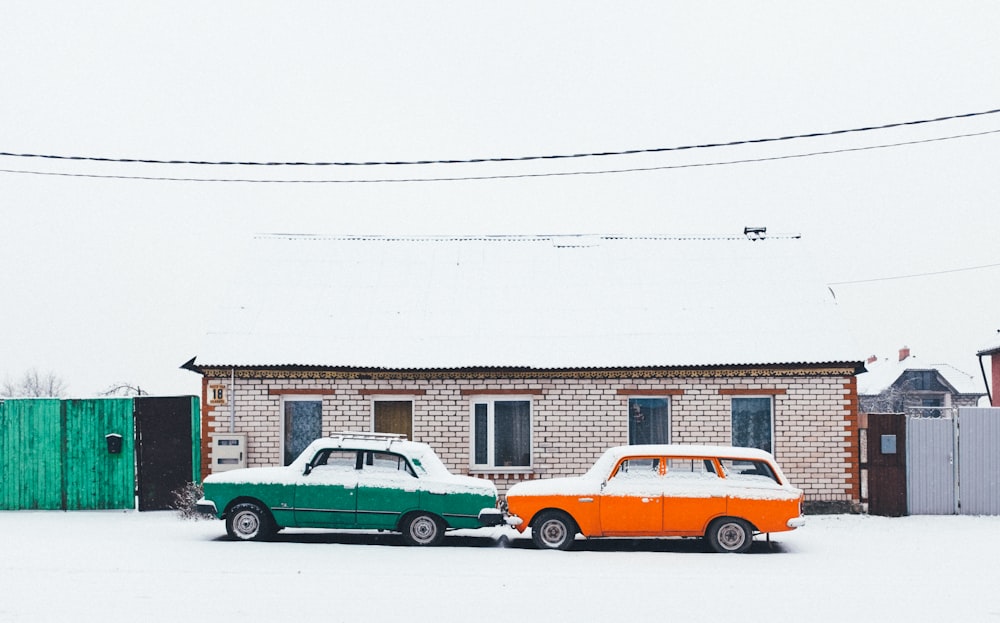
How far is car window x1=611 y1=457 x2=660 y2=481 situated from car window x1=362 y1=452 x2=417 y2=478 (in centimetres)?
301

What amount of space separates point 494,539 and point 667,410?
199 inches

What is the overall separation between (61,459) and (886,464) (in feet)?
49.6

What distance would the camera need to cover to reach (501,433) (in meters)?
18.5

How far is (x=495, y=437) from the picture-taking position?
60.8 ft

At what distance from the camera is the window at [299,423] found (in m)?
18.5

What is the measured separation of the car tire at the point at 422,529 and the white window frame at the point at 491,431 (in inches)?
156

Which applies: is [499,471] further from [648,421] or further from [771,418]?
[771,418]

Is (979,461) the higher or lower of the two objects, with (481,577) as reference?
higher

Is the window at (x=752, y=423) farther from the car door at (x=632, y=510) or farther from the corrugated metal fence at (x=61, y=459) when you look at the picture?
the corrugated metal fence at (x=61, y=459)

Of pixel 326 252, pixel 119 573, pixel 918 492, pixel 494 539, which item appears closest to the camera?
pixel 119 573

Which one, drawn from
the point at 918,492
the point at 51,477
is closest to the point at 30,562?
the point at 51,477

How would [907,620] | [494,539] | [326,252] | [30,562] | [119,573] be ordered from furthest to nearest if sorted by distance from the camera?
[326,252]
[494,539]
[30,562]
[119,573]
[907,620]

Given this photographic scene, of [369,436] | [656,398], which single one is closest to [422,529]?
[369,436]

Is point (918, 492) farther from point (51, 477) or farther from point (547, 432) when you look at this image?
point (51, 477)
